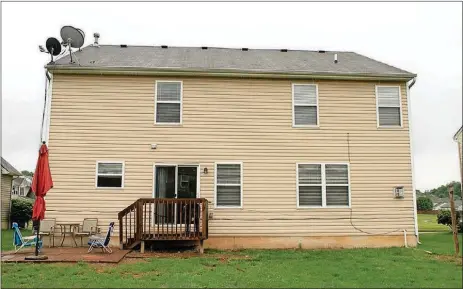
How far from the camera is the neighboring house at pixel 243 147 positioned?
1150 centimetres

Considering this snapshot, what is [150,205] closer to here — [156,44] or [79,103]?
[79,103]

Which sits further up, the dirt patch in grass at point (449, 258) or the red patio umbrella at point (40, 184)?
the red patio umbrella at point (40, 184)

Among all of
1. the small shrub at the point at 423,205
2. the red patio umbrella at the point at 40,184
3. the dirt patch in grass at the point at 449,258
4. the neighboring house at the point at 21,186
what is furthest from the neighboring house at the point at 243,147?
the neighboring house at the point at 21,186

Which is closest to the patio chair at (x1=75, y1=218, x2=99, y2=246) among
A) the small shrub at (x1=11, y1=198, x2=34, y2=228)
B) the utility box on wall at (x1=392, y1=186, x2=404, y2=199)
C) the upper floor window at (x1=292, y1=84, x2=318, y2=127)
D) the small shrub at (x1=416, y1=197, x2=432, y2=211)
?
the upper floor window at (x1=292, y1=84, x2=318, y2=127)

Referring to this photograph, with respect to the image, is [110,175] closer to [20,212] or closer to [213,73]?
[213,73]

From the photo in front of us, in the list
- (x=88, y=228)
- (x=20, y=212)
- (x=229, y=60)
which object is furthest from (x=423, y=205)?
(x=88, y=228)

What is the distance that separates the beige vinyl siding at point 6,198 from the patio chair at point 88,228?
14030 mm

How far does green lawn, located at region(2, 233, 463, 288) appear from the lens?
6.89 m

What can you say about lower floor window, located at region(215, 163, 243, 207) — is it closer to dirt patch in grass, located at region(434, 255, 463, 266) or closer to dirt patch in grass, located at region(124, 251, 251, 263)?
dirt patch in grass, located at region(124, 251, 251, 263)

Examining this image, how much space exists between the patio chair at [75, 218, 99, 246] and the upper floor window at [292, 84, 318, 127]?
645cm

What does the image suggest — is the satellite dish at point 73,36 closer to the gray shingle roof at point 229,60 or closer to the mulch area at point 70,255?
the gray shingle roof at point 229,60

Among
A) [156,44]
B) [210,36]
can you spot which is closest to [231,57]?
[156,44]

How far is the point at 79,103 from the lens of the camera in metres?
11.8

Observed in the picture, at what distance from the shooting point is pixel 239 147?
11875 millimetres
